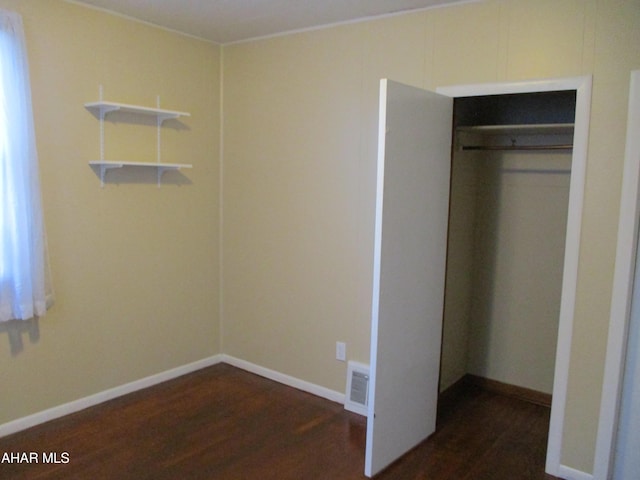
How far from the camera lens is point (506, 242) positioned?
152 inches

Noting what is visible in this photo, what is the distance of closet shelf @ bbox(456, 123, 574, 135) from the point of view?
3166 millimetres

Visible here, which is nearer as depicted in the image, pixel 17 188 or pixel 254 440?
pixel 17 188

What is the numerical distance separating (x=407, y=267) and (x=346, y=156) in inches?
40.4

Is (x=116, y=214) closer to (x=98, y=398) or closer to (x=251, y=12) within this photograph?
(x=98, y=398)

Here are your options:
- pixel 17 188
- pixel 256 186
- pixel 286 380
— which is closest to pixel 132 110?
pixel 17 188

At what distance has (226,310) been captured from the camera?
4285 mm

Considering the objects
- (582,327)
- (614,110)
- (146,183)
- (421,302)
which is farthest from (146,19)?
(582,327)

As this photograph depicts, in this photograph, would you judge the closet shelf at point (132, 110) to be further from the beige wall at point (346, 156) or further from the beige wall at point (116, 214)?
the beige wall at point (346, 156)

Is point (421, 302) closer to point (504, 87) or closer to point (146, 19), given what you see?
point (504, 87)

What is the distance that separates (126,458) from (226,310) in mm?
1609

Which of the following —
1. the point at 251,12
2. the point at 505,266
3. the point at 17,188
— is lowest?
the point at 505,266

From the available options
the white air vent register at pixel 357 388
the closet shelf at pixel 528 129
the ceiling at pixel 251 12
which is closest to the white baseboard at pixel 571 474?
the white air vent register at pixel 357 388

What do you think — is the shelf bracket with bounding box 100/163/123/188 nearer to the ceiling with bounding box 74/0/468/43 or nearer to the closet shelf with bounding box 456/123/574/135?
the ceiling with bounding box 74/0/468/43

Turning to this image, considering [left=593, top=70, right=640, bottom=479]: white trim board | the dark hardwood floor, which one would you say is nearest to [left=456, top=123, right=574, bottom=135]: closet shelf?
[left=593, top=70, right=640, bottom=479]: white trim board
